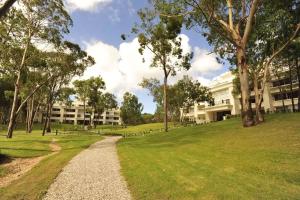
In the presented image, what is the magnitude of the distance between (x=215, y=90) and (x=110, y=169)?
65166mm

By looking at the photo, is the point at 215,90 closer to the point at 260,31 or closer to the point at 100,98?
the point at 100,98

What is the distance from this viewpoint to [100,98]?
265 feet

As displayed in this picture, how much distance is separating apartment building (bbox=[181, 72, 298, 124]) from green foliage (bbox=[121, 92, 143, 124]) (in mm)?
27059

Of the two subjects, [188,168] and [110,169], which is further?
[110,169]

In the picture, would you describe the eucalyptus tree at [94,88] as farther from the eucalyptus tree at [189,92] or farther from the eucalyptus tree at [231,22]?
the eucalyptus tree at [231,22]

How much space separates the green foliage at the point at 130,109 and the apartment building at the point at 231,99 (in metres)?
27.1

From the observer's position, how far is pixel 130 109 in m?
104

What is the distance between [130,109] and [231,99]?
46.9m

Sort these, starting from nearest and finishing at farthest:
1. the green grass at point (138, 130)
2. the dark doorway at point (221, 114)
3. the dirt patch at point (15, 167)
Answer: the dirt patch at point (15, 167) < the green grass at point (138, 130) < the dark doorway at point (221, 114)

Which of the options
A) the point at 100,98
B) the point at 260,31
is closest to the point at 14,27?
the point at 260,31

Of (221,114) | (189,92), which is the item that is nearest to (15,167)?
(189,92)

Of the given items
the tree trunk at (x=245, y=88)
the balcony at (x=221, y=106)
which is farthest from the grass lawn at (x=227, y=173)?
the balcony at (x=221, y=106)

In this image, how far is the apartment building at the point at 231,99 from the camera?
55716 mm

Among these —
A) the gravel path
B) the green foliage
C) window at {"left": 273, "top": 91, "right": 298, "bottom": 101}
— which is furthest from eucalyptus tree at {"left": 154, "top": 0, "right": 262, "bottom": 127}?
the green foliage
